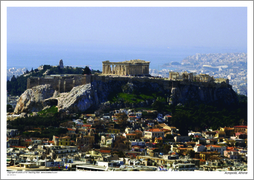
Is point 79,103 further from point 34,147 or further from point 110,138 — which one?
point 34,147

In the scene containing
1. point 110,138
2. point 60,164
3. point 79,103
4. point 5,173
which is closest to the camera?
point 5,173

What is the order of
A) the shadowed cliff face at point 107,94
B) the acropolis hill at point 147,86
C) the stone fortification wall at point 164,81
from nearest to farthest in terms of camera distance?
the shadowed cliff face at point 107,94, the acropolis hill at point 147,86, the stone fortification wall at point 164,81

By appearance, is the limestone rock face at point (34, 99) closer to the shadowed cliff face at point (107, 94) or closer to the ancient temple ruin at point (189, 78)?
the shadowed cliff face at point (107, 94)

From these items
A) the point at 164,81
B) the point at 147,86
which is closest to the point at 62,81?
the point at 147,86

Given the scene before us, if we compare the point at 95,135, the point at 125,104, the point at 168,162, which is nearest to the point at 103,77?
the point at 125,104

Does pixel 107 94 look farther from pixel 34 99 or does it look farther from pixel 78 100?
pixel 34 99

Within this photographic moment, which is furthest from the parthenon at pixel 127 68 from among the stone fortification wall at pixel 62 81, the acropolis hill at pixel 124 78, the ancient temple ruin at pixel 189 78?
the stone fortification wall at pixel 62 81

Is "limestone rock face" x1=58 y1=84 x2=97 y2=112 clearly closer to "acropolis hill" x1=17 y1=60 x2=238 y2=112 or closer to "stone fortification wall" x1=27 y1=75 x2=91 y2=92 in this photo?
"acropolis hill" x1=17 y1=60 x2=238 y2=112
